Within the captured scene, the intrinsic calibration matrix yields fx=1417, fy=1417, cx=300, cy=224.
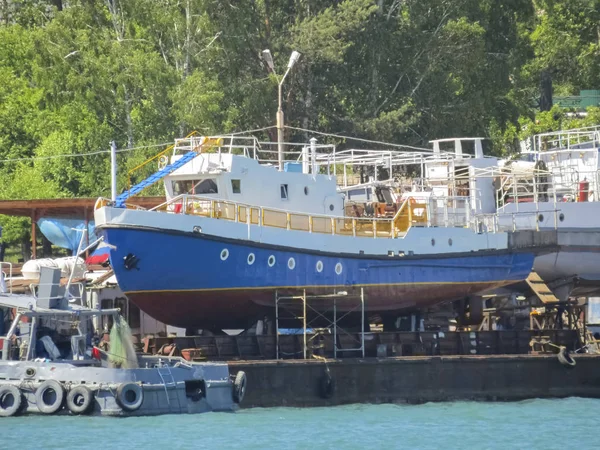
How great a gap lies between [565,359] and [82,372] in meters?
13.5

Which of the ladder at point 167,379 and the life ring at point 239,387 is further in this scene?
the life ring at point 239,387

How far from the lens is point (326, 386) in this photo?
119ft

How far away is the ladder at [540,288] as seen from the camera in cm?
4147

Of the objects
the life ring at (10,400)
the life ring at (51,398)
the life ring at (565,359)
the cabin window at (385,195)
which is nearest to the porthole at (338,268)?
the cabin window at (385,195)

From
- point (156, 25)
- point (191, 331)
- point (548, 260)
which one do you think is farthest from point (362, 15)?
point (191, 331)

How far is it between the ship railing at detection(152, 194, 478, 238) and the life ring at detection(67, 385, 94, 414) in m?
6.65

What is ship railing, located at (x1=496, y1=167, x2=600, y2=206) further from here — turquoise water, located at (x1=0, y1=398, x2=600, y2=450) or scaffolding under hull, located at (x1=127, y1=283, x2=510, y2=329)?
turquoise water, located at (x1=0, y1=398, x2=600, y2=450)

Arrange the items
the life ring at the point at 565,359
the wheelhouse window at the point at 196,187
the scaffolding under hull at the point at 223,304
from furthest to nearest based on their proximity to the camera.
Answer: the wheelhouse window at the point at 196,187
the life ring at the point at 565,359
the scaffolding under hull at the point at 223,304

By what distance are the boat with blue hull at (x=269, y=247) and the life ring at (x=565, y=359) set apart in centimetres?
431

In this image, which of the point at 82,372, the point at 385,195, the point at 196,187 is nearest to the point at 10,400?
the point at 82,372

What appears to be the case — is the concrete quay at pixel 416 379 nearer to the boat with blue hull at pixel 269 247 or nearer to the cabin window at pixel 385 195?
the boat with blue hull at pixel 269 247

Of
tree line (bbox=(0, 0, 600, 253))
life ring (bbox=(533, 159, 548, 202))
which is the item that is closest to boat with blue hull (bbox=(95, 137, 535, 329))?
life ring (bbox=(533, 159, 548, 202))

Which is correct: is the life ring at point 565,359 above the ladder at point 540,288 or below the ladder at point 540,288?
below

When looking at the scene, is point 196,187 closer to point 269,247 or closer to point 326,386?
point 269,247
